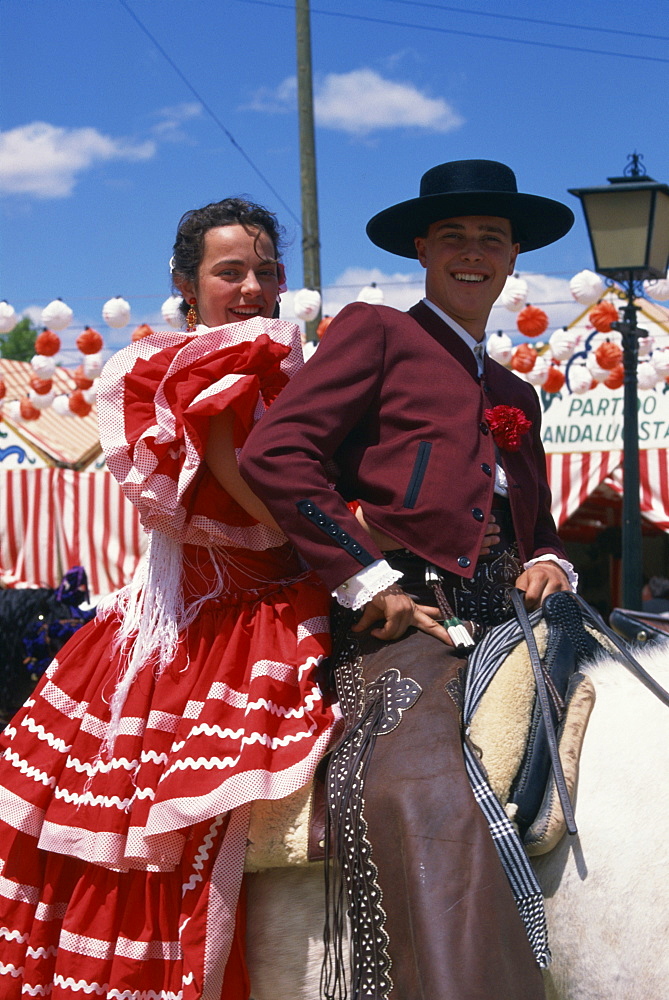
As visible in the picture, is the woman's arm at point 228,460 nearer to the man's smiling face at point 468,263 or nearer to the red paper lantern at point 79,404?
the man's smiling face at point 468,263

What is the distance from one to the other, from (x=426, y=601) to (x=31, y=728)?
101 cm

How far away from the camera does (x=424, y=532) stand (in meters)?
2.21

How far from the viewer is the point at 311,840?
198cm

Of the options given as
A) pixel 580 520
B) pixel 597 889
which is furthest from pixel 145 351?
pixel 580 520

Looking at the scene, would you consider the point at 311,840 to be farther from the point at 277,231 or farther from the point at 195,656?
the point at 277,231

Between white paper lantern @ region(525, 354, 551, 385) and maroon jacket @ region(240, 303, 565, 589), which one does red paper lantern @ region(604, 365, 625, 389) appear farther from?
maroon jacket @ region(240, 303, 565, 589)

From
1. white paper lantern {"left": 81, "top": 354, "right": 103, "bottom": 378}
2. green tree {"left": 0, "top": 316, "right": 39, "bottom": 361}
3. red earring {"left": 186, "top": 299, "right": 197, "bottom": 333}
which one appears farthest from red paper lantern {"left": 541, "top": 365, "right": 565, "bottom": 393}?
green tree {"left": 0, "top": 316, "right": 39, "bottom": 361}

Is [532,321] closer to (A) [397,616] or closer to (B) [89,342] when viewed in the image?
(B) [89,342]

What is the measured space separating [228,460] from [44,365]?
371 inches

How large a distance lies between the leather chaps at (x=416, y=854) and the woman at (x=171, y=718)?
0.14 meters

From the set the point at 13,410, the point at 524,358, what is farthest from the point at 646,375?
the point at 13,410

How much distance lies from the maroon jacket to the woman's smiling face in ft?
1.32

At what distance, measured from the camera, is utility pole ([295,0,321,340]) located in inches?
372

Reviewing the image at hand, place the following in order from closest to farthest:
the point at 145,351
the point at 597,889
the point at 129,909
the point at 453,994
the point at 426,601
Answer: the point at 453,994
the point at 597,889
the point at 129,909
the point at 426,601
the point at 145,351
